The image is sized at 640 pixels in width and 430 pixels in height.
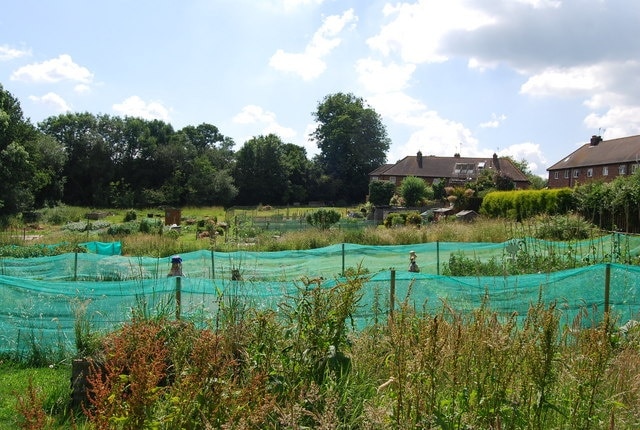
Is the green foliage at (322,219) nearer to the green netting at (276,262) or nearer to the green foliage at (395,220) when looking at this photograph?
the green foliage at (395,220)

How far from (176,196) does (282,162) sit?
11.9 meters

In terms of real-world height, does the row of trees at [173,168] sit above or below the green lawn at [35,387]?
above

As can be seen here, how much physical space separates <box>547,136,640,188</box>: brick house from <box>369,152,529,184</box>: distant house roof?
6.54m

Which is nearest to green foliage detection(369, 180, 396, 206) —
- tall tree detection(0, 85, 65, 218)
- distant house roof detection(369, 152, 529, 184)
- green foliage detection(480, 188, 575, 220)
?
green foliage detection(480, 188, 575, 220)

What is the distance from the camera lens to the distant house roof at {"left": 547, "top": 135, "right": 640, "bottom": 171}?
44.0 metres

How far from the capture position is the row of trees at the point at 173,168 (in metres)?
51.6

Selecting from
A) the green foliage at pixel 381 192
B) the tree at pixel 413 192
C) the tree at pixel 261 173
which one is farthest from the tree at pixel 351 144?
the tree at pixel 413 192

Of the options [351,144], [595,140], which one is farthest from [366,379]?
[351,144]

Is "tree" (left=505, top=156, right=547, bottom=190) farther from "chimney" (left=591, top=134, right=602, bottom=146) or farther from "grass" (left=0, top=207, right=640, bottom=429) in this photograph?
"grass" (left=0, top=207, right=640, bottom=429)

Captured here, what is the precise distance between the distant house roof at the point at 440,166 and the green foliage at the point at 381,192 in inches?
617

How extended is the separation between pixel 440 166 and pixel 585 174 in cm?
1662

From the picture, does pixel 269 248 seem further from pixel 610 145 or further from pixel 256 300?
pixel 610 145

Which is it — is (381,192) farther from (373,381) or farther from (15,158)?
(373,381)

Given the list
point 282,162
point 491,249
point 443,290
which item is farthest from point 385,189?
point 443,290
